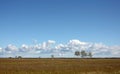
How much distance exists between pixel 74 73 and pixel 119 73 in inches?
342

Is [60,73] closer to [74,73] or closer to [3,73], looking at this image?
[74,73]

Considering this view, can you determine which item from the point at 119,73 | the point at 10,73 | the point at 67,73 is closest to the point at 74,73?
A: the point at 67,73

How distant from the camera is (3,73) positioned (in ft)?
149

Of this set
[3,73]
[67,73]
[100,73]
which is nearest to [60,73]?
[67,73]

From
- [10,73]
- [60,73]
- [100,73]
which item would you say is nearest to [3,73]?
[10,73]

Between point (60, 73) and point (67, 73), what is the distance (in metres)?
1.36

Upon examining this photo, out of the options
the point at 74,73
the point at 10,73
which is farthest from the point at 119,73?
the point at 10,73

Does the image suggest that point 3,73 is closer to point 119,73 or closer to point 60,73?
point 60,73

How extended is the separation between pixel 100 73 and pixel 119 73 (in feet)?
11.9

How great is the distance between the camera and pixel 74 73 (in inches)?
1822

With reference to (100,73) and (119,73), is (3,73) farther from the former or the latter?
(119,73)

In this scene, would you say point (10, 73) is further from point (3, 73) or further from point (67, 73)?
point (67, 73)

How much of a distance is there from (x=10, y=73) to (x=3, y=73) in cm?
129

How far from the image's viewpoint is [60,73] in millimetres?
46219
